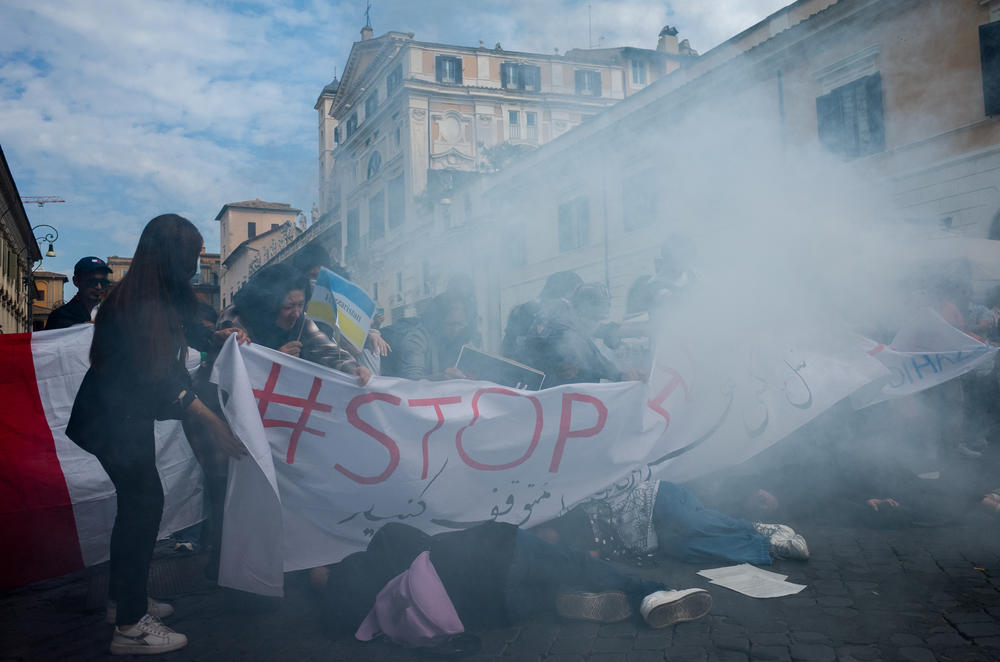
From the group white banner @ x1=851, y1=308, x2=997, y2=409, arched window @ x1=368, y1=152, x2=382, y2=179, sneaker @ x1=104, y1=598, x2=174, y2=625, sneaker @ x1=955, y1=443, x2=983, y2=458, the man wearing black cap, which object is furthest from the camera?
arched window @ x1=368, y1=152, x2=382, y2=179

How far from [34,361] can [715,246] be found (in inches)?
374

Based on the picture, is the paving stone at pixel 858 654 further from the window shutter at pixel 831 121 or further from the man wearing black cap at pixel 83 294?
the window shutter at pixel 831 121

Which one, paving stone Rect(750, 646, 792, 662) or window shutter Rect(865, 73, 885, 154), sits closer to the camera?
paving stone Rect(750, 646, 792, 662)

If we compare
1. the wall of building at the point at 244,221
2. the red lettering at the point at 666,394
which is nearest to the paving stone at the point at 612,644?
the red lettering at the point at 666,394

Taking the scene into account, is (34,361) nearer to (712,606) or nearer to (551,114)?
(712,606)

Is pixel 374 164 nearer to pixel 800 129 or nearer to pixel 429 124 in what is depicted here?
pixel 429 124

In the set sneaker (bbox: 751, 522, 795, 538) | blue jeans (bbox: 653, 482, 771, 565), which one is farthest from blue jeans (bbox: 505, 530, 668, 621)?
sneaker (bbox: 751, 522, 795, 538)

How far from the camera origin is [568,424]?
3.47m

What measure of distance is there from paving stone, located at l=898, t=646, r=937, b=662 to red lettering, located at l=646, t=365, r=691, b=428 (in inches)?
63.1

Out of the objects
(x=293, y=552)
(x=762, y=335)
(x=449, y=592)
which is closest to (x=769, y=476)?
(x=762, y=335)

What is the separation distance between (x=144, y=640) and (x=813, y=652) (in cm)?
243

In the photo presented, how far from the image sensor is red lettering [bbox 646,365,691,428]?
373 centimetres

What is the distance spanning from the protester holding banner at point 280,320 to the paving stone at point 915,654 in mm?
2514

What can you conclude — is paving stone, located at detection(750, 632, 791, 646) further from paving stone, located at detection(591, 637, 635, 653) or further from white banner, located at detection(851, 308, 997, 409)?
white banner, located at detection(851, 308, 997, 409)
